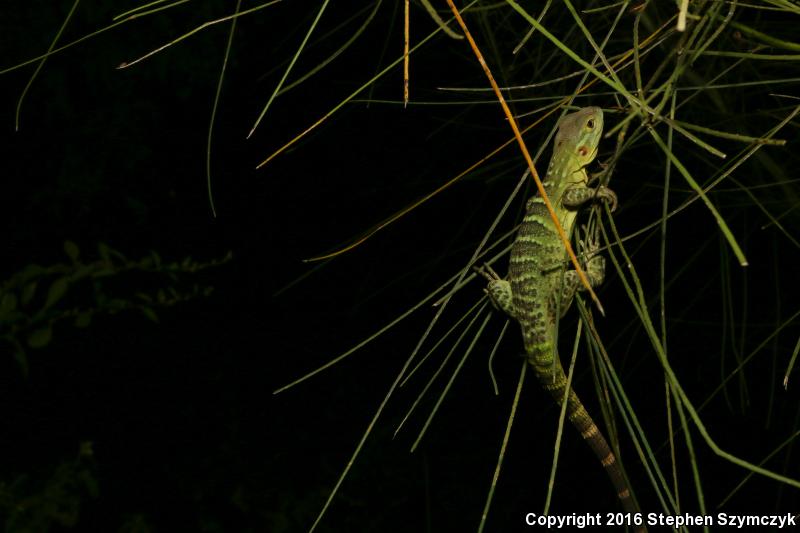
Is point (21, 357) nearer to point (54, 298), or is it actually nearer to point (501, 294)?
point (54, 298)

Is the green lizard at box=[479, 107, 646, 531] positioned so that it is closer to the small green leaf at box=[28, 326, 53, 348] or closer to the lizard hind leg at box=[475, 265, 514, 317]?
the lizard hind leg at box=[475, 265, 514, 317]

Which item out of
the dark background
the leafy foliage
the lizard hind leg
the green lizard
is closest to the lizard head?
the green lizard

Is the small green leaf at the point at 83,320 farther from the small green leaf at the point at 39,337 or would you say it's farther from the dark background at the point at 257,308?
the dark background at the point at 257,308

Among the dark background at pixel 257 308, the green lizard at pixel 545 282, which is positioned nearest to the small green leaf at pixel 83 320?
the dark background at pixel 257 308

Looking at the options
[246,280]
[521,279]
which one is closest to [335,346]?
[246,280]

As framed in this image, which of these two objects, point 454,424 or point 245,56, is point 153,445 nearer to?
point 454,424
